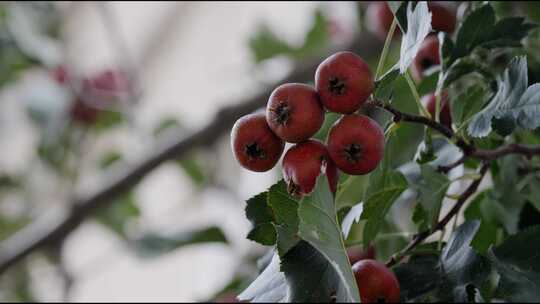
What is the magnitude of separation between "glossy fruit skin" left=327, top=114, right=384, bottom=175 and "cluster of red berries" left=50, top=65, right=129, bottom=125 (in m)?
1.12

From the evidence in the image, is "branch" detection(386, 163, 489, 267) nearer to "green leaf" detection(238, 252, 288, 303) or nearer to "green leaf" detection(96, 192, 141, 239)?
"green leaf" detection(238, 252, 288, 303)

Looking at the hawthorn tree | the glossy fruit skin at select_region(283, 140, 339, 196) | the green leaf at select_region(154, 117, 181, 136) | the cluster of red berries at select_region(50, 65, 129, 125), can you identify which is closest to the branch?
the hawthorn tree

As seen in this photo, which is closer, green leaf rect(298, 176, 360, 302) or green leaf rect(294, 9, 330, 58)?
green leaf rect(298, 176, 360, 302)

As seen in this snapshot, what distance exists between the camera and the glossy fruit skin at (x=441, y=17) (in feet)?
2.21

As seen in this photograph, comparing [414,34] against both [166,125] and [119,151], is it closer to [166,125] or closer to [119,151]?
[166,125]

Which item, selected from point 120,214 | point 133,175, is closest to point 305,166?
point 133,175

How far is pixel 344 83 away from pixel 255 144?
70 millimetres

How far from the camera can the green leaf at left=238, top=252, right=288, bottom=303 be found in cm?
43

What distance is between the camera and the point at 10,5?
4.26ft

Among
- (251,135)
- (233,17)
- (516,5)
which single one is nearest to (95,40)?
(233,17)

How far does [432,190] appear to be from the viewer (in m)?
0.56

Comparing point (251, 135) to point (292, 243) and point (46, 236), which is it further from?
point (46, 236)

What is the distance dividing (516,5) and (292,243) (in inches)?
19.4

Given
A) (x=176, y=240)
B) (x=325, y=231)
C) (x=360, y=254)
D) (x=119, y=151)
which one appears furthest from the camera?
(x=119, y=151)
